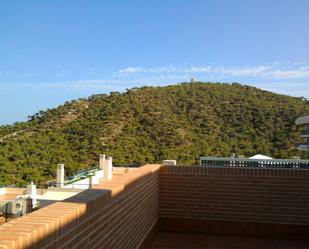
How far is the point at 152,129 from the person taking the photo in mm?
35875

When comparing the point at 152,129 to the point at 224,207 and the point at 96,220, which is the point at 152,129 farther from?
the point at 96,220

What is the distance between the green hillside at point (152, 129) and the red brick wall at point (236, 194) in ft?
70.2

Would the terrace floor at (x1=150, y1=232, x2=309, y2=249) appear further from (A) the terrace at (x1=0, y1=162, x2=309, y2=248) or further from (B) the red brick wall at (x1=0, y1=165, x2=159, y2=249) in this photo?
(B) the red brick wall at (x1=0, y1=165, x2=159, y2=249)

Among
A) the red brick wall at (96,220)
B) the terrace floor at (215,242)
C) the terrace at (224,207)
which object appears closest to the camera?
the red brick wall at (96,220)

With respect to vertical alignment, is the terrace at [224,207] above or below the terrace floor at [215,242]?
above

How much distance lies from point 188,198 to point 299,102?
34.5m

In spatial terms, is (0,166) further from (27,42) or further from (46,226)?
(46,226)

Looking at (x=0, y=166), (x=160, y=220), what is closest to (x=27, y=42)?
(x=0, y=166)

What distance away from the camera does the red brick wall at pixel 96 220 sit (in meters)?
2.34

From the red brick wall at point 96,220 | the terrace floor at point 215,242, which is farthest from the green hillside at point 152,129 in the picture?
the red brick wall at point 96,220

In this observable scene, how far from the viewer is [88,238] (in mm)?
3221

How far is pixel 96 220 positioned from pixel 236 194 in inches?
147

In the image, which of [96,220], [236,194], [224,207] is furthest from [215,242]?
[96,220]

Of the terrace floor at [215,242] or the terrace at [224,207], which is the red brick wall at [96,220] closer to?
the terrace at [224,207]
